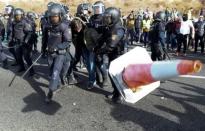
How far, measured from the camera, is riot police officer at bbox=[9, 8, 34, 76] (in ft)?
37.0

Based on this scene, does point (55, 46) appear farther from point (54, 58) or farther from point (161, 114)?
point (161, 114)

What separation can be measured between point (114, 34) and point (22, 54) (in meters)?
4.36

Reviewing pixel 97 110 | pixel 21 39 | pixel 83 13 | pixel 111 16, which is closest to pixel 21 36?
pixel 21 39

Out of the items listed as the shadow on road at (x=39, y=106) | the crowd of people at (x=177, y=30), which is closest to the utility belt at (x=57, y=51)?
the shadow on road at (x=39, y=106)

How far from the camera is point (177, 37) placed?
55.4 ft

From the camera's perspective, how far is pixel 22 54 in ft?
38.9

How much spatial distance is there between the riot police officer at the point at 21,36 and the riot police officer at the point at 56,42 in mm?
2387

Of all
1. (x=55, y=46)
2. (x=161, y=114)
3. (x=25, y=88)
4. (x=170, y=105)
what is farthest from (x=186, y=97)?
(x=25, y=88)

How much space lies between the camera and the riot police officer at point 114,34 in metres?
8.24

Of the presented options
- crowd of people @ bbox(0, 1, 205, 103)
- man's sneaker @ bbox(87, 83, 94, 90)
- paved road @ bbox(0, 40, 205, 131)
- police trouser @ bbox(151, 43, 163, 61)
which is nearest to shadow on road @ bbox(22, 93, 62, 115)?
paved road @ bbox(0, 40, 205, 131)

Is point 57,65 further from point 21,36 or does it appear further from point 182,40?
point 182,40

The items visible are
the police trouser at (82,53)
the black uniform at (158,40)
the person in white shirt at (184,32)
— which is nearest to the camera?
the police trouser at (82,53)

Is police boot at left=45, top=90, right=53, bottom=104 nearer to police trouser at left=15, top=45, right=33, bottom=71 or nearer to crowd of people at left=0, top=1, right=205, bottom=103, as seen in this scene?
crowd of people at left=0, top=1, right=205, bottom=103

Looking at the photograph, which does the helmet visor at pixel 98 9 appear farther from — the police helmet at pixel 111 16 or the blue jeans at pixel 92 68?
the police helmet at pixel 111 16
